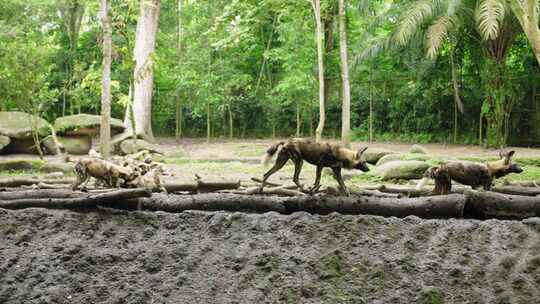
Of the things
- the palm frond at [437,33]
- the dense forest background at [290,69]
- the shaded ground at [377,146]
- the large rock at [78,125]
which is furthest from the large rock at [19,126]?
the palm frond at [437,33]

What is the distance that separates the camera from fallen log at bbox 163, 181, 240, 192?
7.73 metres

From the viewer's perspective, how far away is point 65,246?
576cm

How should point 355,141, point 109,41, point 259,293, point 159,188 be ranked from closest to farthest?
point 259,293 → point 159,188 → point 109,41 → point 355,141

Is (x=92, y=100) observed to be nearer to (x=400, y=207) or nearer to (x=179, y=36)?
(x=179, y=36)

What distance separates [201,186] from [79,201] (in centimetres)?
184

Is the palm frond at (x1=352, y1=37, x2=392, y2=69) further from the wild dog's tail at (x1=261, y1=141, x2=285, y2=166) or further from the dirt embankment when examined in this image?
the dirt embankment

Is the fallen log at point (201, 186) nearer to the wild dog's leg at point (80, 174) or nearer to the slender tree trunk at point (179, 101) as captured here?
the wild dog's leg at point (80, 174)

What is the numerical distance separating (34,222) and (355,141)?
17.2 meters

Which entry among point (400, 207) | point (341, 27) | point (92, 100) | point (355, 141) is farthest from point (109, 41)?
point (92, 100)

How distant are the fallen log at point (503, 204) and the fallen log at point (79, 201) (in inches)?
130

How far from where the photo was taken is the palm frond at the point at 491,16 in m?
15.5

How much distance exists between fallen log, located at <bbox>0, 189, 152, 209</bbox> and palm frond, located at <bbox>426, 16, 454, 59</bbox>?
515 inches

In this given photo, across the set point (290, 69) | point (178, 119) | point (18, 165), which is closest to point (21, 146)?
point (18, 165)

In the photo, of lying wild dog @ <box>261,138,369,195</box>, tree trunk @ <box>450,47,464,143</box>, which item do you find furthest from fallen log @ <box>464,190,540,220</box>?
tree trunk @ <box>450,47,464,143</box>
